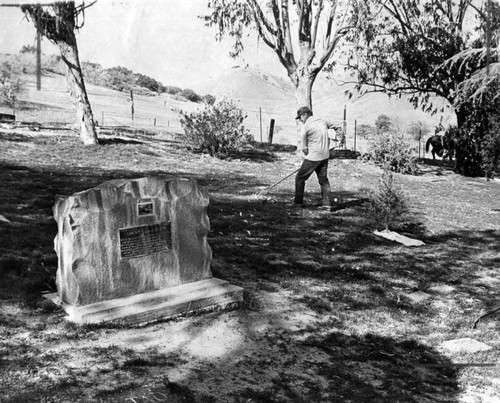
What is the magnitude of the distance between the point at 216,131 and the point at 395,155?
5.64 m

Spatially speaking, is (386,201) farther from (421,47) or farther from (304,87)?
(421,47)

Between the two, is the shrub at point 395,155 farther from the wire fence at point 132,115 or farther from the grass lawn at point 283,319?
the grass lawn at point 283,319

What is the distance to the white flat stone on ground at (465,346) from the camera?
6.57 metres

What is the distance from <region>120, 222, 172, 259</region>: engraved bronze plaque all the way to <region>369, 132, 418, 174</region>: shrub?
14.4 meters

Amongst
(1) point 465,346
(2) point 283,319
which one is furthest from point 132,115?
(1) point 465,346

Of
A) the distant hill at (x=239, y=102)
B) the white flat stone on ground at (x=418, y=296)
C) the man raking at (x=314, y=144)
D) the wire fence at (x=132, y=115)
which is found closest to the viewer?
the white flat stone on ground at (x=418, y=296)

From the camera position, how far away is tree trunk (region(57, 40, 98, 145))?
16995mm

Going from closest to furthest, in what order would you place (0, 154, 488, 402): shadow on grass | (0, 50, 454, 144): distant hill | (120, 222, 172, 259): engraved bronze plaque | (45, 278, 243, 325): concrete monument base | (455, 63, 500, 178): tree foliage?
(0, 154, 488, 402): shadow on grass, (45, 278, 243, 325): concrete monument base, (120, 222, 172, 259): engraved bronze plaque, (455, 63, 500, 178): tree foliage, (0, 50, 454, 144): distant hill

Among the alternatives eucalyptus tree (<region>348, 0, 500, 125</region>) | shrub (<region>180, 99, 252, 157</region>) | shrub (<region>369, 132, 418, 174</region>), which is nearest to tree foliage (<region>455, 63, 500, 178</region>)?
eucalyptus tree (<region>348, 0, 500, 125</region>)

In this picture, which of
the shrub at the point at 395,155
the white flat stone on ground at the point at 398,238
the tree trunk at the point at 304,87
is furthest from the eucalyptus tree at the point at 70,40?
the white flat stone on ground at the point at 398,238

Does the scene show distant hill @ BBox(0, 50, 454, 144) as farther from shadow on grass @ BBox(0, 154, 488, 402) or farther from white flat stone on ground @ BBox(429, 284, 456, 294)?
white flat stone on ground @ BBox(429, 284, 456, 294)

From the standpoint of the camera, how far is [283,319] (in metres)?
6.91

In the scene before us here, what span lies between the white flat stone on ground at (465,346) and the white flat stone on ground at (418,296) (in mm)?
1280

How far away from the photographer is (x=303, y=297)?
771cm
